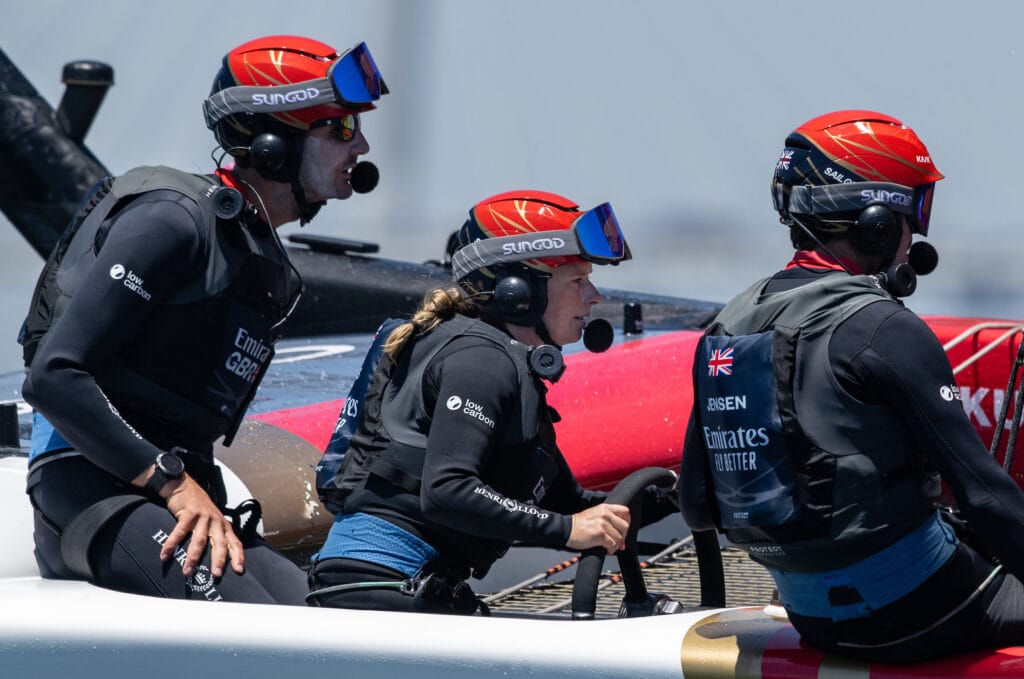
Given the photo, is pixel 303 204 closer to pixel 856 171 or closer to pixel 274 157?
pixel 274 157

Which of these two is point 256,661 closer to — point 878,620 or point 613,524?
point 613,524

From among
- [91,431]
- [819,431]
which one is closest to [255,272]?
[91,431]

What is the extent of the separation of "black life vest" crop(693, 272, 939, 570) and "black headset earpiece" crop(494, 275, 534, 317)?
1.44 ft

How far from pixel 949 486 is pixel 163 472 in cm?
106

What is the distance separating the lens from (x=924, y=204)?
2.13 meters

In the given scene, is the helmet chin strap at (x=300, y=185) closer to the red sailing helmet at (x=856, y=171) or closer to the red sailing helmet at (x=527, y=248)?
the red sailing helmet at (x=527, y=248)

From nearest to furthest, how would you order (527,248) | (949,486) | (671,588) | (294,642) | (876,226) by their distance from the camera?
(949,486) → (876,226) → (294,642) → (527,248) → (671,588)

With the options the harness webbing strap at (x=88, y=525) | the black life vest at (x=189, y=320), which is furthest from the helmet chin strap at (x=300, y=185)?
the harness webbing strap at (x=88, y=525)

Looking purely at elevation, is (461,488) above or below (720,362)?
below

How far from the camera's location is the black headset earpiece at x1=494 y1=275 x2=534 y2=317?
2.44 m

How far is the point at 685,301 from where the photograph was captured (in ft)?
16.9

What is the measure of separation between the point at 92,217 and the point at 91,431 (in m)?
0.36

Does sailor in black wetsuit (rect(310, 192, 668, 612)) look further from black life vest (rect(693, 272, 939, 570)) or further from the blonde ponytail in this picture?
black life vest (rect(693, 272, 939, 570))

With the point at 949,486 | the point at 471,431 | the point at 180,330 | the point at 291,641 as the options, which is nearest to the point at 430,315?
the point at 471,431
